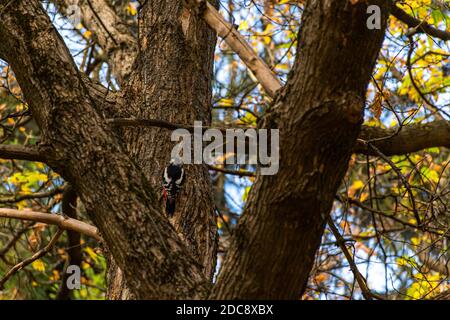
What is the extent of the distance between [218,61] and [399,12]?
4.49 meters

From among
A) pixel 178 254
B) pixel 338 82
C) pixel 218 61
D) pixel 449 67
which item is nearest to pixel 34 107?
pixel 178 254

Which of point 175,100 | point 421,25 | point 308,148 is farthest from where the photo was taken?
point 421,25

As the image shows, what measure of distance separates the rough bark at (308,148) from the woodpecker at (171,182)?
3.22ft

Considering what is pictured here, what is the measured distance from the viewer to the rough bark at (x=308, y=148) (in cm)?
239

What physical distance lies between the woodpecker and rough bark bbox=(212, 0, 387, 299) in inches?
38.6

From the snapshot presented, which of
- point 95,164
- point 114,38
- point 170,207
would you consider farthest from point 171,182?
point 114,38

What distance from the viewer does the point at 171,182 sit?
3.41 metres

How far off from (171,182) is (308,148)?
1180mm

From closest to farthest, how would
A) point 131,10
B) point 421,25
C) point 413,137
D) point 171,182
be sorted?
1. point 171,182
2. point 413,137
3. point 421,25
4. point 131,10

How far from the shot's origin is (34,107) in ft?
9.71

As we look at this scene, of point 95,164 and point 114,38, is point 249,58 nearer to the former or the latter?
point 95,164

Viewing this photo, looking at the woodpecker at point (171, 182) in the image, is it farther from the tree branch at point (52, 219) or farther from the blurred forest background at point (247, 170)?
the blurred forest background at point (247, 170)

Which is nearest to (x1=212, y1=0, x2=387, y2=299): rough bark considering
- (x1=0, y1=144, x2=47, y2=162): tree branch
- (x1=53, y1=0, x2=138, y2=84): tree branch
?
(x1=0, y1=144, x2=47, y2=162): tree branch
